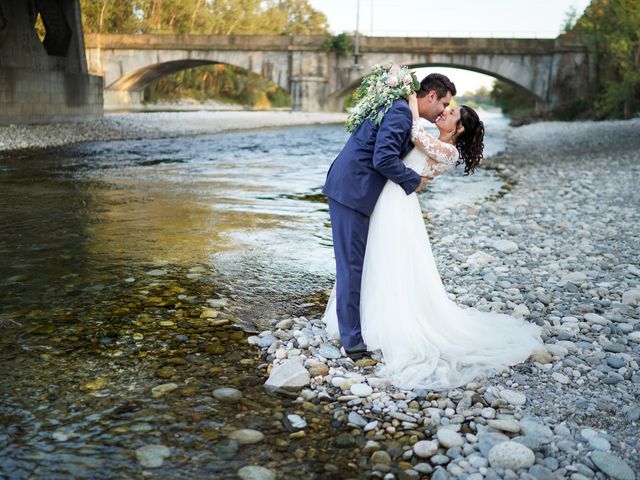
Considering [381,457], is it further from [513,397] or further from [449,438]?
[513,397]

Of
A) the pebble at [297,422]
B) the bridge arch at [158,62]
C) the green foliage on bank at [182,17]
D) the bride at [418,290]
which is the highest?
the green foliage on bank at [182,17]

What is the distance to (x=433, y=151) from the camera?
13.0 feet

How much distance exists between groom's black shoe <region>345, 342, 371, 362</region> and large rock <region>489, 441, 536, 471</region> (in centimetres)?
122


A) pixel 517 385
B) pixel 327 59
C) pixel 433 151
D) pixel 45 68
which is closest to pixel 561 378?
pixel 517 385

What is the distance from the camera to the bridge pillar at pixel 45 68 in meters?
22.9

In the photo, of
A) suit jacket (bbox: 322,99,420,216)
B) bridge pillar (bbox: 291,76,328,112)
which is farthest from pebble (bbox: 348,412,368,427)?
bridge pillar (bbox: 291,76,328,112)

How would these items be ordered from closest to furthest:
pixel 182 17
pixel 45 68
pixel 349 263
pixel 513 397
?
pixel 513 397, pixel 349 263, pixel 45 68, pixel 182 17

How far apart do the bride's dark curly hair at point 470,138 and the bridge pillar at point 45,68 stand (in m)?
21.9

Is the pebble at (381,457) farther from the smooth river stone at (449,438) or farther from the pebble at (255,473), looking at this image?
the pebble at (255,473)

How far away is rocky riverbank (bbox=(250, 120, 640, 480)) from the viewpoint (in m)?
3.00

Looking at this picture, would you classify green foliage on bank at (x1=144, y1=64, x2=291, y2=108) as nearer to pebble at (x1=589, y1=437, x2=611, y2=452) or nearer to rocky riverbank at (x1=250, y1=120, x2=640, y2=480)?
rocky riverbank at (x1=250, y1=120, x2=640, y2=480)

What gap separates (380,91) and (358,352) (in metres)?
1.58

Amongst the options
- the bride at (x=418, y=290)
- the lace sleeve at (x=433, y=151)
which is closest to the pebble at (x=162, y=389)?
the bride at (x=418, y=290)

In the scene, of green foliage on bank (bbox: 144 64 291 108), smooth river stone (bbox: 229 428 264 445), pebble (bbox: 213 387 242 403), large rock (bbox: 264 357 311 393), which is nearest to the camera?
smooth river stone (bbox: 229 428 264 445)
